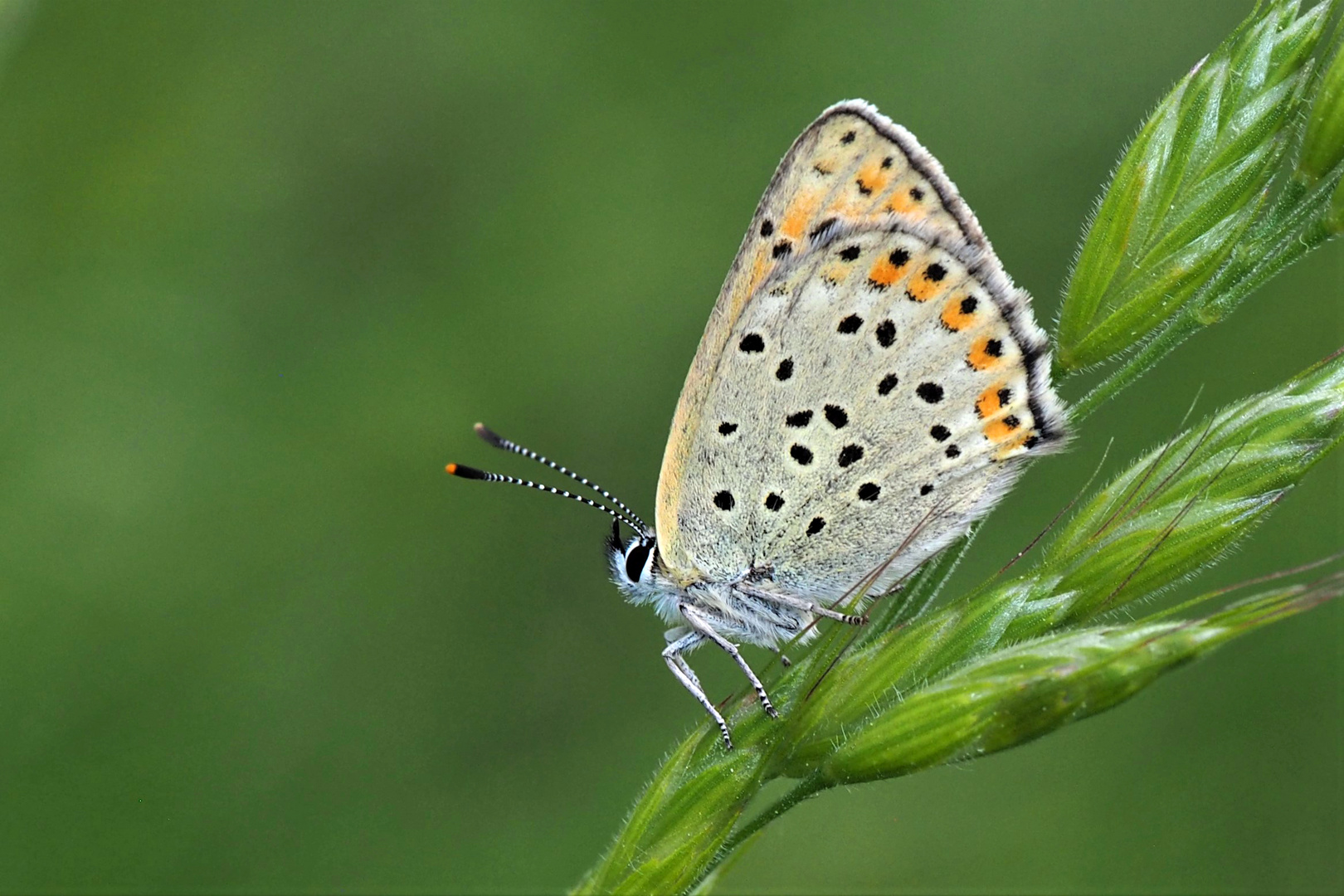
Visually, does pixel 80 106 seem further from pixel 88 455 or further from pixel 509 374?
pixel 509 374

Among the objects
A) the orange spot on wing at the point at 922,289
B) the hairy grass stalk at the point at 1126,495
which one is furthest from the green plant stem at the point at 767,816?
the orange spot on wing at the point at 922,289

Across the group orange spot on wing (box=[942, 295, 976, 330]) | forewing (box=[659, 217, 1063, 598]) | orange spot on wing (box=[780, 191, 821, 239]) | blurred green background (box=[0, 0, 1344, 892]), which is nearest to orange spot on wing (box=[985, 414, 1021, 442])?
forewing (box=[659, 217, 1063, 598])

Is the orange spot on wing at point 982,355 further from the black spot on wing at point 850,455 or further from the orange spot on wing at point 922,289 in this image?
the black spot on wing at point 850,455

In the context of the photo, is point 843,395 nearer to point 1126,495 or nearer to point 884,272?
point 884,272

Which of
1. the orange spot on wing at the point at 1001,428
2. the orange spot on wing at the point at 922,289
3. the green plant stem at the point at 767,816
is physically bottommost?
the green plant stem at the point at 767,816

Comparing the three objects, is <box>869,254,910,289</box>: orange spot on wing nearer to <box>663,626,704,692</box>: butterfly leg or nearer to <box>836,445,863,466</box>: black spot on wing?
<box>836,445,863,466</box>: black spot on wing

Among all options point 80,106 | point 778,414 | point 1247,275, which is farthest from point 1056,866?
point 80,106

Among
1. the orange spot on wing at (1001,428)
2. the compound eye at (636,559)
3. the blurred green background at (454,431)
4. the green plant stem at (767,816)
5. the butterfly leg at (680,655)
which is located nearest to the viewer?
the green plant stem at (767,816)
